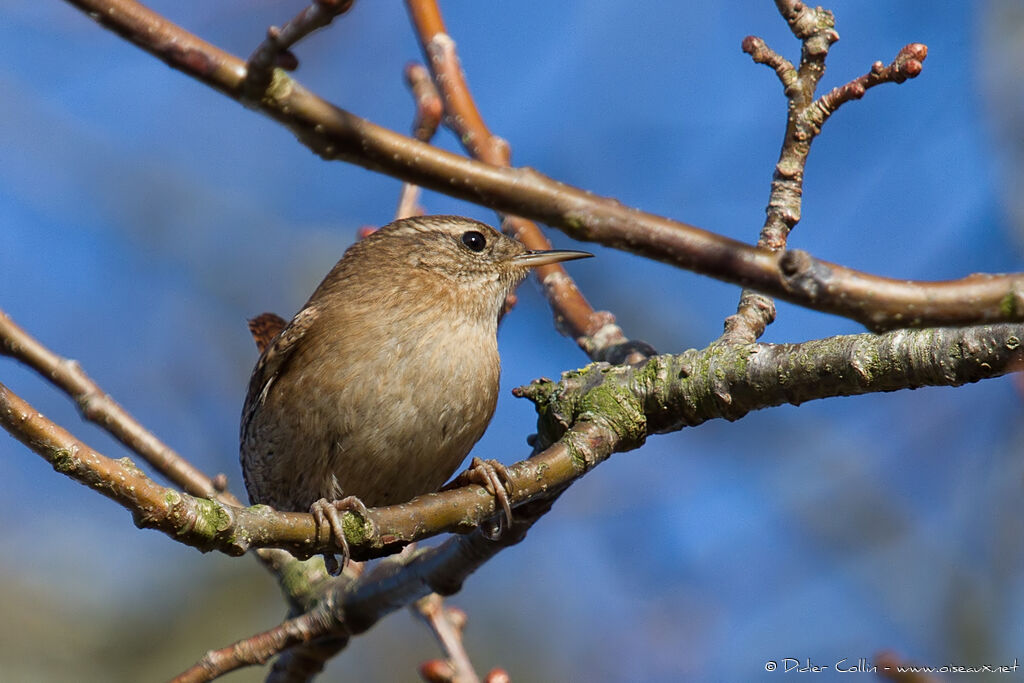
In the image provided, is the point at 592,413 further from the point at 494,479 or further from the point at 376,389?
the point at 376,389

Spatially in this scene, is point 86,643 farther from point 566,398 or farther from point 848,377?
point 848,377

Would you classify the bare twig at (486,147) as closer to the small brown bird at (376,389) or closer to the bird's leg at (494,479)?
the small brown bird at (376,389)

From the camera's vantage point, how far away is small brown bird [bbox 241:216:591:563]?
3266 mm

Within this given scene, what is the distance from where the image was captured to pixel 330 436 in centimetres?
329

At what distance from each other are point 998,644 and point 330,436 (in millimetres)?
2871

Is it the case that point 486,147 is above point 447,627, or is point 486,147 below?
above

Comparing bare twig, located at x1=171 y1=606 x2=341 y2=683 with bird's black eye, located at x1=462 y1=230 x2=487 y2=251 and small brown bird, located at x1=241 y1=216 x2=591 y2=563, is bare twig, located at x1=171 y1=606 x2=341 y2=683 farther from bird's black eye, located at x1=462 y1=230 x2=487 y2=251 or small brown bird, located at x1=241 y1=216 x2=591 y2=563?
bird's black eye, located at x1=462 y1=230 x2=487 y2=251

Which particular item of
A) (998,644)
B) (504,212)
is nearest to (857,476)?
(998,644)

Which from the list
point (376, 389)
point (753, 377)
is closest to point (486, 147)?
point (376, 389)

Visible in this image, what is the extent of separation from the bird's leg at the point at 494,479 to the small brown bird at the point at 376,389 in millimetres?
713

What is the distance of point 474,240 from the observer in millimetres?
4109

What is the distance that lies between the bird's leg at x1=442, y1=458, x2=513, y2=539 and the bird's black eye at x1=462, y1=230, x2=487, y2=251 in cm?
163

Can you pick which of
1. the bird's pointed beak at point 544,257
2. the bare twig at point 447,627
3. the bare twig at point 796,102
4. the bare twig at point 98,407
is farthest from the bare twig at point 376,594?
the bird's pointed beak at point 544,257

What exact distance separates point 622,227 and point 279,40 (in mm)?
529
